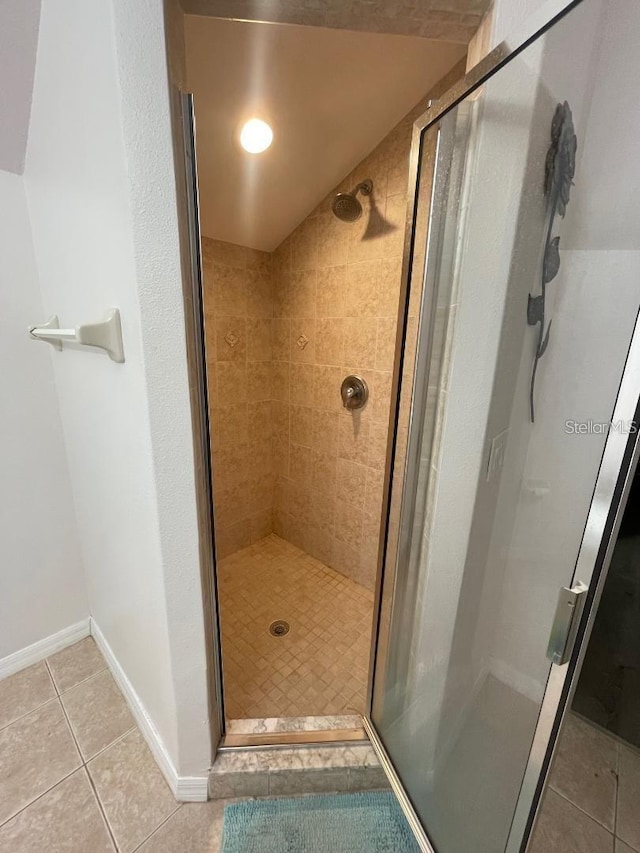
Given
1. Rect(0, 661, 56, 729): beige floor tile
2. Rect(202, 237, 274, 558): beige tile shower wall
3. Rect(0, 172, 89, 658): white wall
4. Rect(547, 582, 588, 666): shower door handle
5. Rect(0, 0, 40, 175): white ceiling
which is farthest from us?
Rect(202, 237, 274, 558): beige tile shower wall

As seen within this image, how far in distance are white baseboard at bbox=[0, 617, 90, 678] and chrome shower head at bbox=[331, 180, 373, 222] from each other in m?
2.13

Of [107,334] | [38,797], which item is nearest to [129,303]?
[107,334]

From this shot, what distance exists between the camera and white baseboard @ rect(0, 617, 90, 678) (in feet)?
4.32

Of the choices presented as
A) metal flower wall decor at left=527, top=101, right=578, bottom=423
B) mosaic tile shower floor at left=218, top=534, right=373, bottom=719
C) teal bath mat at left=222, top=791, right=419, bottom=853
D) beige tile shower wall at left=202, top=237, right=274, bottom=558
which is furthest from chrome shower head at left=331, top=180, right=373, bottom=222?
teal bath mat at left=222, top=791, right=419, bottom=853

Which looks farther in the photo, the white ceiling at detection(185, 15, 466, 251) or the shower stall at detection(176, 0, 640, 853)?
the white ceiling at detection(185, 15, 466, 251)

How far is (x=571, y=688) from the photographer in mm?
529

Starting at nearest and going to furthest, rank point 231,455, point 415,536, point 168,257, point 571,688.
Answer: point 571,688
point 168,257
point 415,536
point 231,455

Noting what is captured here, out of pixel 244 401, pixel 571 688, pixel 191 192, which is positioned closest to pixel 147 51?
pixel 191 192

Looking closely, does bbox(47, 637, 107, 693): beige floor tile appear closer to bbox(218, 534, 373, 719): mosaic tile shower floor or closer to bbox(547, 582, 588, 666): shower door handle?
bbox(218, 534, 373, 719): mosaic tile shower floor

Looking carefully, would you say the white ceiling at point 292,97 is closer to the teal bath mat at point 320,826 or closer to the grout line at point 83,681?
the grout line at point 83,681

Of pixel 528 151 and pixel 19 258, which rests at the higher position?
pixel 528 151

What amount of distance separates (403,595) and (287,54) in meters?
1.63

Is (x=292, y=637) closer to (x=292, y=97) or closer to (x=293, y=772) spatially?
(x=293, y=772)

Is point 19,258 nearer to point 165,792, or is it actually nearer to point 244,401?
point 244,401
